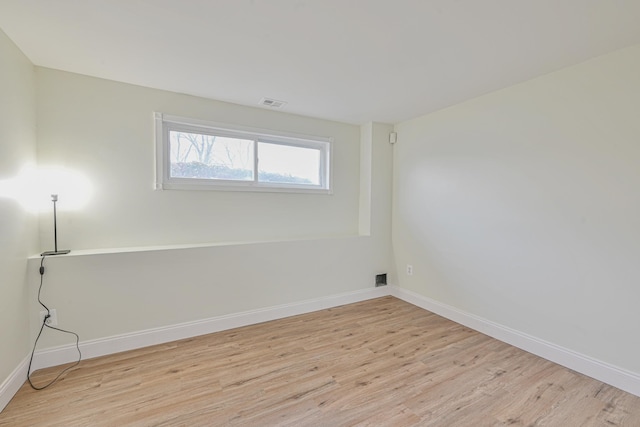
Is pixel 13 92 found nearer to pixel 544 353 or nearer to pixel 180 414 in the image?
pixel 180 414

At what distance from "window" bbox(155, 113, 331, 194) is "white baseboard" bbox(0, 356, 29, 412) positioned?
5.22 ft

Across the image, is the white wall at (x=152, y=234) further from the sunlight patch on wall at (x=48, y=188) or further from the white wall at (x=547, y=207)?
the white wall at (x=547, y=207)

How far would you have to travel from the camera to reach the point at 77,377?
2004mm

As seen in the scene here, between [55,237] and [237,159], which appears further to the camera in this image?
[237,159]

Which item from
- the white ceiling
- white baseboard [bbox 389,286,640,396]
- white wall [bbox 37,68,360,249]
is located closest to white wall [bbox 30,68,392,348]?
white wall [bbox 37,68,360,249]

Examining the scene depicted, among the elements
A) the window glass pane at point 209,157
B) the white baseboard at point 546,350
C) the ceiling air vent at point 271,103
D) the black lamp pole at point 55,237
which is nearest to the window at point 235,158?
the window glass pane at point 209,157

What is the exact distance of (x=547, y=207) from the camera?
228cm

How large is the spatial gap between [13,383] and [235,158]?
2387mm

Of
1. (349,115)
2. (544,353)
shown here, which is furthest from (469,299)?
(349,115)

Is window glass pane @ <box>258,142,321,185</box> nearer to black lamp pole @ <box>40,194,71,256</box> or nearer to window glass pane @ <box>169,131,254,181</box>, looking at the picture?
window glass pane @ <box>169,131,254,181</box>

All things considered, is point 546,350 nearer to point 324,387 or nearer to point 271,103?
point 324,387

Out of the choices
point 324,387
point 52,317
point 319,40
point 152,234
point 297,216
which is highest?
point 319,40

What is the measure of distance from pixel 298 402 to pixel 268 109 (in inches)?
111

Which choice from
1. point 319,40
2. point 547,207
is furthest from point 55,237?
point 547,207
